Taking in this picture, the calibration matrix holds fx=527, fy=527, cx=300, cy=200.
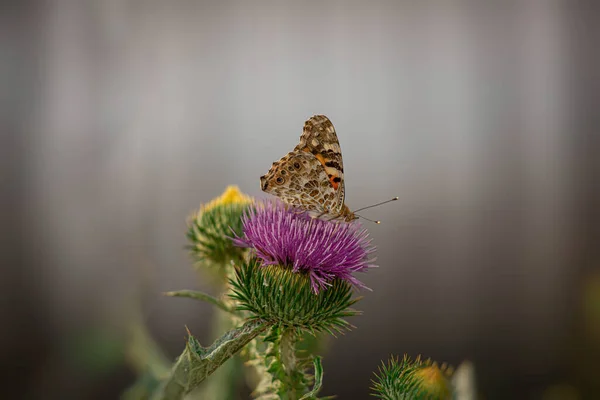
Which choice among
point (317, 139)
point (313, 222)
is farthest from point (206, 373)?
point (317, 139)

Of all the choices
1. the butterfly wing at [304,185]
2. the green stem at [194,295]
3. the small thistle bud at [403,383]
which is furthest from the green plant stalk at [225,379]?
the small thistle bud at [403,383]

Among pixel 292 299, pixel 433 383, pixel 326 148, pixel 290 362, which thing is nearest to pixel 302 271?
pixel 292 299

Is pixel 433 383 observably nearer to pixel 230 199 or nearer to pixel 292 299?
pixel 292 299

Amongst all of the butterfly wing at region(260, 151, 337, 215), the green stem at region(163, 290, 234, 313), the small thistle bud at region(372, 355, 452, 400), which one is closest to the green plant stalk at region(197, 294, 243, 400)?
the green stem at region(163, 290, 234, 313)

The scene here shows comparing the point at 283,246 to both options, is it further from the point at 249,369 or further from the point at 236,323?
the point at 249,369

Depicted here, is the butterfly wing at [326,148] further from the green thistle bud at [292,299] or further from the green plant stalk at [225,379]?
the green plant stalk at [225,379]

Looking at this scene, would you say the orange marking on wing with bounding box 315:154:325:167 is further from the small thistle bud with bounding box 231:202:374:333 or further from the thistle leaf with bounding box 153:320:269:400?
the thistle leaf with bounding box 153:320:269:400
